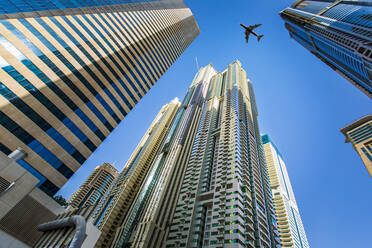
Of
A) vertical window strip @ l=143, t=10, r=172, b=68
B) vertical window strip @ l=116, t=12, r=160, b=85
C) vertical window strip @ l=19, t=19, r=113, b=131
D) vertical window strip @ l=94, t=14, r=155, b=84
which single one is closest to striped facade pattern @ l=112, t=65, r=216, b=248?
vertical window strip @ l=19, t=19, r=113, b=131

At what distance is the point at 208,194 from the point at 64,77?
180 ft

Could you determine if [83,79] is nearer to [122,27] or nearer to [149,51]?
[122,27]

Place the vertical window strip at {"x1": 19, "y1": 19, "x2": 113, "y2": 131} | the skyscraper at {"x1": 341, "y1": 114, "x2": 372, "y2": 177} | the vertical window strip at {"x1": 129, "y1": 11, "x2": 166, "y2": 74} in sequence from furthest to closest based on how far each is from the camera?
1. the skyscraper at {"x1": 341, "y1": 114, "x2": 372, "y2": 177}
2. the vertical window strip at {"x1": 129, "y1": 11, "x2": 166, "y2": 74}
3. the vertical window strip at {"x1": 19, "y1": 19, "x2": 113, "y2": 131}

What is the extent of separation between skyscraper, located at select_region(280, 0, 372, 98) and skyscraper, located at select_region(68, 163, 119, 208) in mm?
183617

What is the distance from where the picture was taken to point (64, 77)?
41.0m

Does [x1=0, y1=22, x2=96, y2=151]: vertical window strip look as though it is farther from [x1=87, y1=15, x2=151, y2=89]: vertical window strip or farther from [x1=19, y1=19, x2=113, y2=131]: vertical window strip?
[x1=87, y1=15, x2=151, y2=89]: vertical window strip

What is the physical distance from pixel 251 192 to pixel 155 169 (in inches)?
1865

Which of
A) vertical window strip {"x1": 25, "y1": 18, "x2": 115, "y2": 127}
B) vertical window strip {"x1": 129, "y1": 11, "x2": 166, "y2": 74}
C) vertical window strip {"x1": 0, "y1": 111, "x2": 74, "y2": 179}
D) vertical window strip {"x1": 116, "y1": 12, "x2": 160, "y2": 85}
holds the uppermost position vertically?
vertical window strip {"x1": 129, "y1": 11, "x2": 166, "y2": 74}

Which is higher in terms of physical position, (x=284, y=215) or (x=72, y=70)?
(x=284, y=215)

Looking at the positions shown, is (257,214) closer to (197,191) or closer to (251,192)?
(251,192)

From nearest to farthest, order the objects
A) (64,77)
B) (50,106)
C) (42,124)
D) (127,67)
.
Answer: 1. (42,124)
2. (50,106)
3. (64,77)
4. (127,67)

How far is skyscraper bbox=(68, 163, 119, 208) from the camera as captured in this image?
148 metres

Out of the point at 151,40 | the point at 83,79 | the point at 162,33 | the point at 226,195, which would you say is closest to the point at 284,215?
the point at 226,195

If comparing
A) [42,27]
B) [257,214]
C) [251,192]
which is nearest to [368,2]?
[251,192]
